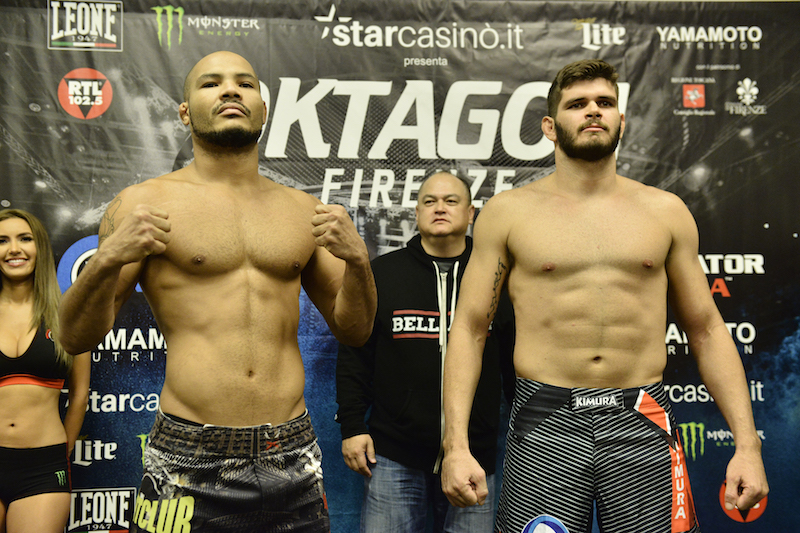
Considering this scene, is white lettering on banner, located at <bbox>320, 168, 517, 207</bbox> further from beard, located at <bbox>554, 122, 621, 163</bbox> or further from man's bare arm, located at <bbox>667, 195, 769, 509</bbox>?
man's bare arm, located at <bbox>667, 195, 769, 509</bbox>

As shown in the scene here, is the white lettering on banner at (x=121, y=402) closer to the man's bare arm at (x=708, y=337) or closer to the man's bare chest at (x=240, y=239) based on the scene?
the man's bare chest at (x=240, y=239)

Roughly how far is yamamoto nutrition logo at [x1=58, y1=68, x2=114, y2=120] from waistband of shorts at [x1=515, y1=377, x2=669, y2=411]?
96.3 inches

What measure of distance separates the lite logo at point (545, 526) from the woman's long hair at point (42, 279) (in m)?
2.05

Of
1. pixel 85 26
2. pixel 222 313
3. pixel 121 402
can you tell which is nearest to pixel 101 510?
pixel 121 402

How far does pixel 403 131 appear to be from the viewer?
10.1ft

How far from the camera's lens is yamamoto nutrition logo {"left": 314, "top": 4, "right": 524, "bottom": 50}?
3.08 meters

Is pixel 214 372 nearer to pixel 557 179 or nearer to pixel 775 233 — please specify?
pixel 557 179

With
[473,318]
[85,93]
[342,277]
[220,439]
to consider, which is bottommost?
[220,439]

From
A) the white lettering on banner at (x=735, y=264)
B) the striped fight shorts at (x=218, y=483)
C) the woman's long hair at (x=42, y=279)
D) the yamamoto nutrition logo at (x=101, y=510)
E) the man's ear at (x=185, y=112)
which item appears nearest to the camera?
the striped fight shorts at (x=218, y=483)

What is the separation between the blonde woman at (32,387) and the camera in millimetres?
2502

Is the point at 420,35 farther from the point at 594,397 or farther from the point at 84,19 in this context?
the point at 594,397

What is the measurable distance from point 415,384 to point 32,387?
5.32ft

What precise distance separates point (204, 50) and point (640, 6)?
2.21 meters

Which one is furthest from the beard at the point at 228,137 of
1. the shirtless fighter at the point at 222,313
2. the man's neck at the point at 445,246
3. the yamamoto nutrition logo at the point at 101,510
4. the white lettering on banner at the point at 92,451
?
the yamamoto nutrition logo at the point at 101,510
